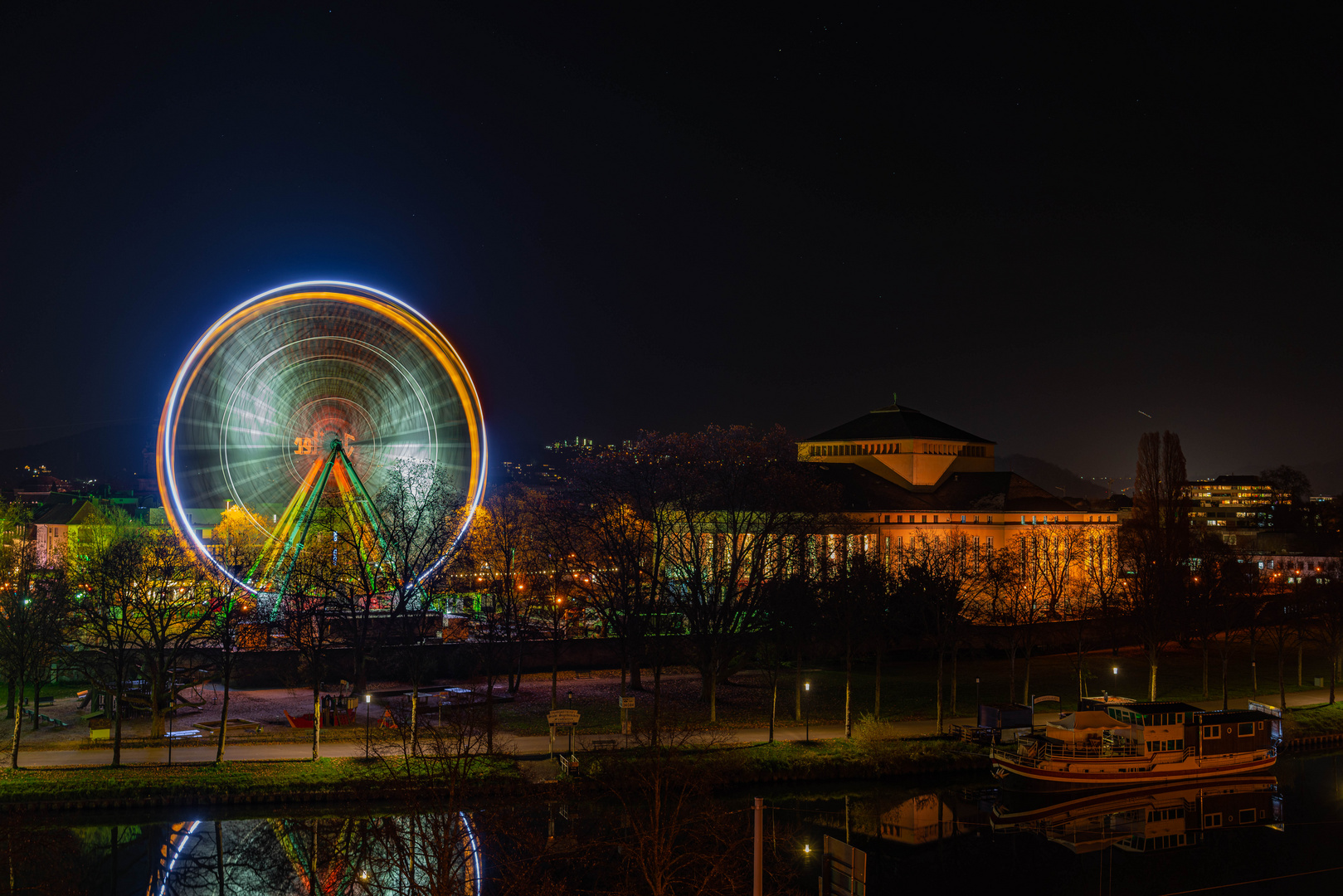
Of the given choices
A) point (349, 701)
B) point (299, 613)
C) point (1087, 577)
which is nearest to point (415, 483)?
point (299, 613)

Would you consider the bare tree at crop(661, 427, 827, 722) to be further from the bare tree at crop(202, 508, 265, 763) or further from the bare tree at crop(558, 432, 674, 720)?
the bare tree at crop(202, 508, 265, 763)

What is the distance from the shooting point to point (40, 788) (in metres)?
21.6

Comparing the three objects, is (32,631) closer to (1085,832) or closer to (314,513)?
(314,513)

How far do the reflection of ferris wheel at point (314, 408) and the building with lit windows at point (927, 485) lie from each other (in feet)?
94.3

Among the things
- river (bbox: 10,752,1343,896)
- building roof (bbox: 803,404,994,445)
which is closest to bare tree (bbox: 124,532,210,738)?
river (bbox: 10,752,1343,896)

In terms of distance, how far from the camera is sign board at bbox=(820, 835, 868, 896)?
17672 mm

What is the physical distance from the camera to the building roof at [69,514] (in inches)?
2964

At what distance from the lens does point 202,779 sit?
73.8 ft

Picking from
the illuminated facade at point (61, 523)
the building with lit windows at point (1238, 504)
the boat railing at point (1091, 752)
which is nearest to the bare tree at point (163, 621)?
the boat railing at point (1091, 752)

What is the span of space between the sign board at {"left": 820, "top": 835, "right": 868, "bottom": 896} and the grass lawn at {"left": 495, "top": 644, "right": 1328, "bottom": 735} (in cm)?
904

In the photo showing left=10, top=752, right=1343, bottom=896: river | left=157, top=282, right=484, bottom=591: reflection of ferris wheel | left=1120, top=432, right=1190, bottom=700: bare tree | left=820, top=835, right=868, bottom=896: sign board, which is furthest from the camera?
left=1120, top=432, right=1190, bottom=700: bare tree

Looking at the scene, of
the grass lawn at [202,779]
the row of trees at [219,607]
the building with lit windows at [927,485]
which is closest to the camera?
the grass lawn at [202,779]

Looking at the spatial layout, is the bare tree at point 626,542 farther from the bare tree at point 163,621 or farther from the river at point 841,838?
the bare tree at point 163,621

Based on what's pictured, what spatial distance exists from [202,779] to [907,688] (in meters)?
23.0
